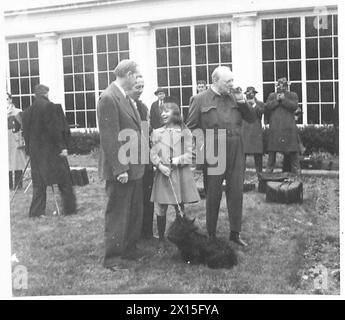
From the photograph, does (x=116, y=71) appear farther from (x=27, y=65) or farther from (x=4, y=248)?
(x=4, y=248)

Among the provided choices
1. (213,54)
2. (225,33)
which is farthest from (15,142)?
(225,33)

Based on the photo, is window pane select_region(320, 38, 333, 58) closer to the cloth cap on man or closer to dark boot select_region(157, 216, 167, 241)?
dark boot select_region(157, 216, 167, 241)

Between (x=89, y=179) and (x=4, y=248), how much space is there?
116 cm

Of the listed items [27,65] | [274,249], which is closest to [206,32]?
[27,65]

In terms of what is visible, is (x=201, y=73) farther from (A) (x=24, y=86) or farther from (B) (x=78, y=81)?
(A) (x=24, y=86)

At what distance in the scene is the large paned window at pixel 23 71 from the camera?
362 cm

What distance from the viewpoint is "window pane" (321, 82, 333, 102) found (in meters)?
3.76

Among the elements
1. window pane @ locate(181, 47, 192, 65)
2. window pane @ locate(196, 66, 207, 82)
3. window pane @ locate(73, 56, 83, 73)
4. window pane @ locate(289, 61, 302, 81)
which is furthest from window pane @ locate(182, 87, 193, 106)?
window pane @ locate(73, 56, 83, 73)

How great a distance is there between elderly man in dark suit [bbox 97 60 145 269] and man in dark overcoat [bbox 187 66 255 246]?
0.49m

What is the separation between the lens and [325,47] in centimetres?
383

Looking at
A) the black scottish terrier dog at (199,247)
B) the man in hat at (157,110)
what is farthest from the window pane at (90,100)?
the black scottish terrier dog at (199,247)

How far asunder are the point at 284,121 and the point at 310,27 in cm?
102
